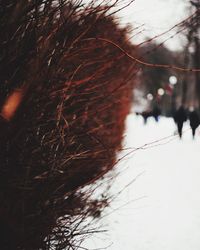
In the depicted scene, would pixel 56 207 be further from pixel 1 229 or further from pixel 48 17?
pixel 48 17

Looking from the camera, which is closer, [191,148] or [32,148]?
[32,148]

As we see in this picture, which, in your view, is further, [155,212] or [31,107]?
[155,212]

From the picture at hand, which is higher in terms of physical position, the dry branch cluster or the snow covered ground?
the dry branch cluster

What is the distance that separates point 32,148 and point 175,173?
733 cm

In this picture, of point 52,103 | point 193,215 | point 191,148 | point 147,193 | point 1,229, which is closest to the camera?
point 1,229

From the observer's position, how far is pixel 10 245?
2.26 m

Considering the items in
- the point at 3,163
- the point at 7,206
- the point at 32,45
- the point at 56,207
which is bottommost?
the point at 56,207

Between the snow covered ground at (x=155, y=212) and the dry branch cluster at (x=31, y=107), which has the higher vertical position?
the dry branch cluster at (x=31, y=107)

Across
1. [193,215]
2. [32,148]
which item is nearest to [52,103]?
[32,148]

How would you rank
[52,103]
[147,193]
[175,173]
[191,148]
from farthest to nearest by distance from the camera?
1. [191,148]
2. [175,173]
3. [147,193]
4. [52,103]

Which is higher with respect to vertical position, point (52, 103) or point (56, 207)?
point (52, 103)

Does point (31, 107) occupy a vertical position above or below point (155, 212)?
above

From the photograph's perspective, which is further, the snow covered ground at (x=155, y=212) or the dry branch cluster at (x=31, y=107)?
the snow covered ground at (x=155, y=212)

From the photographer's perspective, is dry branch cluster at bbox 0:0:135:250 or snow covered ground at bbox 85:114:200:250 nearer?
dry branch cluster at bbox 0:0:135:250
